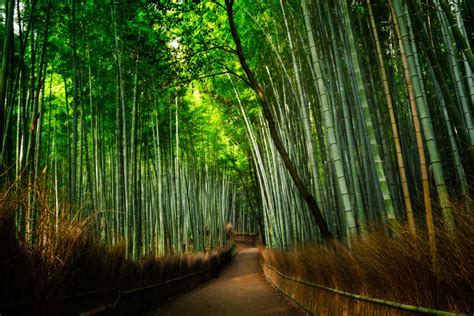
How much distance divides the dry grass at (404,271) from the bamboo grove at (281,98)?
130 millimetres

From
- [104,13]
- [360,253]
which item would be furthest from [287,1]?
[360,253]

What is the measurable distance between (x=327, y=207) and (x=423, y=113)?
252 cm

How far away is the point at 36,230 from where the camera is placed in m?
2.32

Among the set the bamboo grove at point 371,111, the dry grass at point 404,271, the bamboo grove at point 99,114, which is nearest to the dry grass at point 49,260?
the bamboo grove at point 99,114

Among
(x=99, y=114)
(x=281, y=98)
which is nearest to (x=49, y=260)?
(x=99, y=114)

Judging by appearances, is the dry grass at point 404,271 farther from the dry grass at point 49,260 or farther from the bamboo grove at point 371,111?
the dry grass at point 49,260

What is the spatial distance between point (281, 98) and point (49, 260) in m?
4.83

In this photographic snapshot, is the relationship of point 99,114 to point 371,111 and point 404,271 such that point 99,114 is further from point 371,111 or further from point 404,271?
point 404,271

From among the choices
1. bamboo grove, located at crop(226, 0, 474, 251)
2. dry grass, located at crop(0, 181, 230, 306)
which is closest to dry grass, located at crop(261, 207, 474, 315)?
bamboo grove, located at crop(226, 0, 474, 251)

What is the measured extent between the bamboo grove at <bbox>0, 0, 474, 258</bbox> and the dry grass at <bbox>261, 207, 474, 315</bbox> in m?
0.13

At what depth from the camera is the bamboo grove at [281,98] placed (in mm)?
2643

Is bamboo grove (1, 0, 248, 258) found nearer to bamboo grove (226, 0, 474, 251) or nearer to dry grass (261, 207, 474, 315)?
bamboo grove (226, 0, 474, 251)

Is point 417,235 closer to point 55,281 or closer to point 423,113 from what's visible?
point 423,113

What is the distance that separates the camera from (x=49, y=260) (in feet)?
7.50
